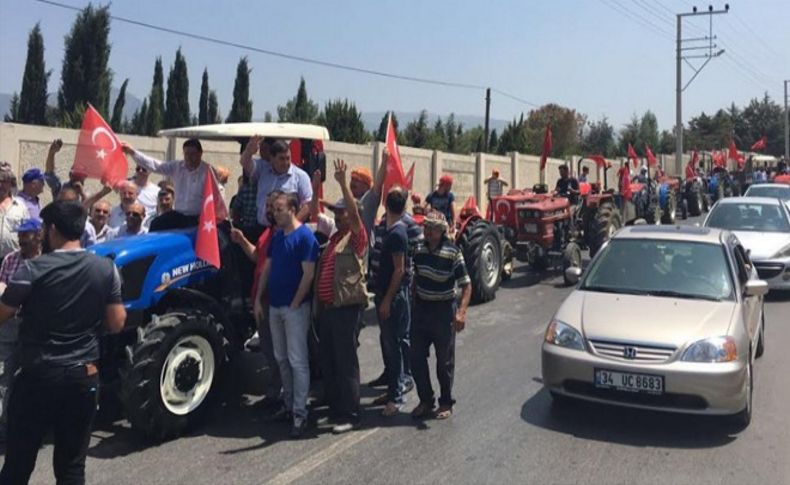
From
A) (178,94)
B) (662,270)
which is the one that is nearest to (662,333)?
(662,270)

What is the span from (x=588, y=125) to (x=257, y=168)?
6500 cm

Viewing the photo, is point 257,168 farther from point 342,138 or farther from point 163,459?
point 342,138

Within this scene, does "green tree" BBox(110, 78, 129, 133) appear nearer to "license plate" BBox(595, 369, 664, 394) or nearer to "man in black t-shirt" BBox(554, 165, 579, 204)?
"man in black t-shirt" BBox(554, 165, 579, 204)

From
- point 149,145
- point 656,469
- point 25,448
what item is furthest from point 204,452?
point 149,145

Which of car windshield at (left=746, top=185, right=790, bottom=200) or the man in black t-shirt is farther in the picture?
car windshield at (left=746, top=185, right=790, bottom=200)

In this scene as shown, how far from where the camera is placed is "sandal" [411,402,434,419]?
5.93 meters

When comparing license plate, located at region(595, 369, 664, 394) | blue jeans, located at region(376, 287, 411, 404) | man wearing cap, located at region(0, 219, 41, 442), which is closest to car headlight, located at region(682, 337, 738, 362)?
license plate, located at region(595, 369, 664, 394)

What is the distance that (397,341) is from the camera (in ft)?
20.5

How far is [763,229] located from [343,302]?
9166mm

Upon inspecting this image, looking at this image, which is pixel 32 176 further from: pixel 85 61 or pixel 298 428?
pixel 85 61

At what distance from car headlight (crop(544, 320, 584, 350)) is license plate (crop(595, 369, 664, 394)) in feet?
0.95

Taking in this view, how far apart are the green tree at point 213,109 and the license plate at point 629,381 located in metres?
34.3

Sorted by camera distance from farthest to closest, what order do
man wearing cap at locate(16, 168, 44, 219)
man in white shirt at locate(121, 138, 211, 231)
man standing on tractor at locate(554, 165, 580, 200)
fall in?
man standing on tractor at locate(554, 165, 580, 200), man wearing cap at locate(16, 168, 44, 219), man in white shirt at locate(121, 138, 211, 231)

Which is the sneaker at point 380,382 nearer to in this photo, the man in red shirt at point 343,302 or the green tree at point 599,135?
the man in red shirt at point 343,302
